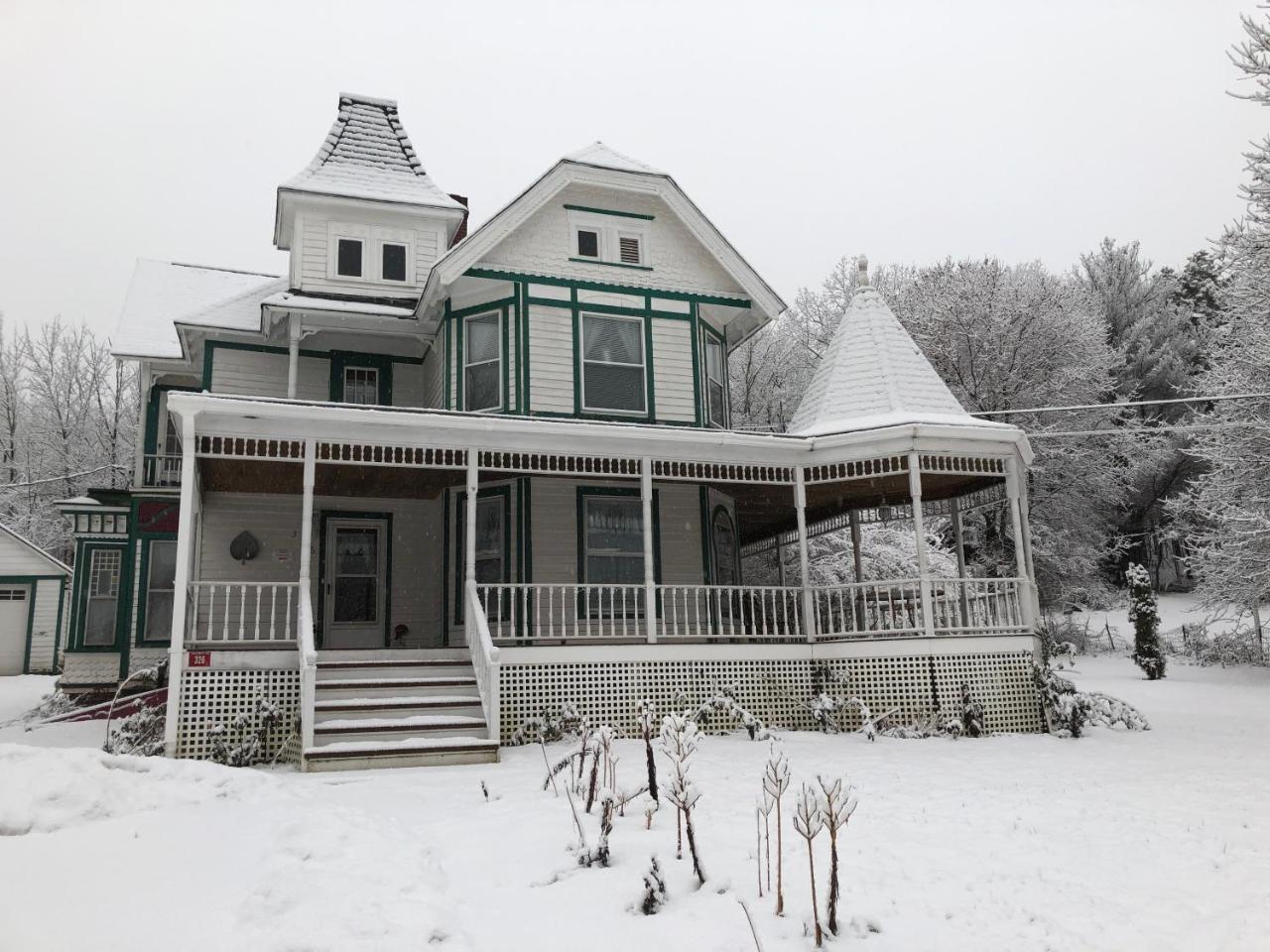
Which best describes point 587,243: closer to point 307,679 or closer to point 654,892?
point 307,679

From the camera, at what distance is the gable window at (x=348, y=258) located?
55.8 ft

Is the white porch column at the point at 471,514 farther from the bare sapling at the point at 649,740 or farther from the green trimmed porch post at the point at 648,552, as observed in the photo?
the bare sapling at the point at 649,740

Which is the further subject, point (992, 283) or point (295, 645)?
point (992, 283)

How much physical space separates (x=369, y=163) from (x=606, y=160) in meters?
4.98

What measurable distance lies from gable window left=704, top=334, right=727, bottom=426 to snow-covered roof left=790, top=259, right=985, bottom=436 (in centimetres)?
173

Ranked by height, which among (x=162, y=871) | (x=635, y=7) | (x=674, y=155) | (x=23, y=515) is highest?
Result: (x=674, y=155)

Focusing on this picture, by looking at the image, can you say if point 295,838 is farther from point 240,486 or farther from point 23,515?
point 23,515

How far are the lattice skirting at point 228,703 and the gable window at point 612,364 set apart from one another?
6583mm

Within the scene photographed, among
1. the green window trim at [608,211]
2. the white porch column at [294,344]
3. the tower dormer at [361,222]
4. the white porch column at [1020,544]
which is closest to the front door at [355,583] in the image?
the white porch column at [294,344]

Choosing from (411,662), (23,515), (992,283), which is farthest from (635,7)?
(23,515)

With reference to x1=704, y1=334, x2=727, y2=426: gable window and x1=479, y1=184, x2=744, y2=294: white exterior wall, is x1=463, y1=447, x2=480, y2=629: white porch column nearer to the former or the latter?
x1=479, y1=184, x2=744, y2=294: white exterior wall

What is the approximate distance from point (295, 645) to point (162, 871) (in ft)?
22.4

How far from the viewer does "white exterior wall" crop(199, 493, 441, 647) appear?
1547 centimetres

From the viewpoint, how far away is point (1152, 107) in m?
21.8
